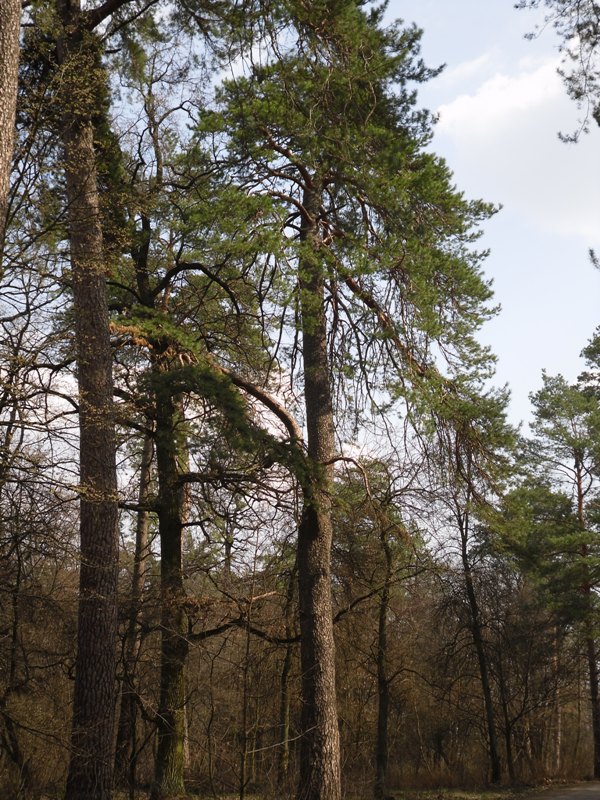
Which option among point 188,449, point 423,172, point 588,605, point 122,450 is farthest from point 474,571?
point 423,172

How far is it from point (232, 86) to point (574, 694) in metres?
20.3

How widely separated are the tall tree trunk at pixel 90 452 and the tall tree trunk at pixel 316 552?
7.89ft

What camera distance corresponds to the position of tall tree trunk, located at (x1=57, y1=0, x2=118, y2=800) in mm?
6922

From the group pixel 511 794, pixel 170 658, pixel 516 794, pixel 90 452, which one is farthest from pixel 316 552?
pixel 516 794

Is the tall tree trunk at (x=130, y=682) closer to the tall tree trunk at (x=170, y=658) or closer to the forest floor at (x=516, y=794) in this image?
the tall tree trunk at (x=170, y=658)

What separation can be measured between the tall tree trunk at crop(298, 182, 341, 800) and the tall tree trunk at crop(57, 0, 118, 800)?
2405 mm

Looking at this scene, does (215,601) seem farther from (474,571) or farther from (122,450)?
(474,571)

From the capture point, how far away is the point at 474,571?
1973 centimetres

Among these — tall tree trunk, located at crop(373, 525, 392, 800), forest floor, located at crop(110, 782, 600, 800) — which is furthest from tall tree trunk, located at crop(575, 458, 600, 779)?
tall tree trunk, located at crop(373, 525, 392, 800)

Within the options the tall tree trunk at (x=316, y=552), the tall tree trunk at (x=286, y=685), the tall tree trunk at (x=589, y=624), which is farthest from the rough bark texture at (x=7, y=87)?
the tall tree trunk at (x=589, y=624)

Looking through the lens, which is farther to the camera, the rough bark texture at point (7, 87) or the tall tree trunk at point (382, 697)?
the tall tree trunk at point (382, 697)

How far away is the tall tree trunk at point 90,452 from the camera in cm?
692

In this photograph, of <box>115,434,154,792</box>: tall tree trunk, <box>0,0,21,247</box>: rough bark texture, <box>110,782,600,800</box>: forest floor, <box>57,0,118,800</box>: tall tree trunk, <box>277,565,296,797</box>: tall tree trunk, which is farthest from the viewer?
<box>110,782,600,800</box>: forest floor

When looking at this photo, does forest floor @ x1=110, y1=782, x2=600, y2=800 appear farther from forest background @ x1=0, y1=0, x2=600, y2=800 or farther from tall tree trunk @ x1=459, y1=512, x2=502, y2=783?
forest background @ x1=0, y1=0, x2=600, y2=800
